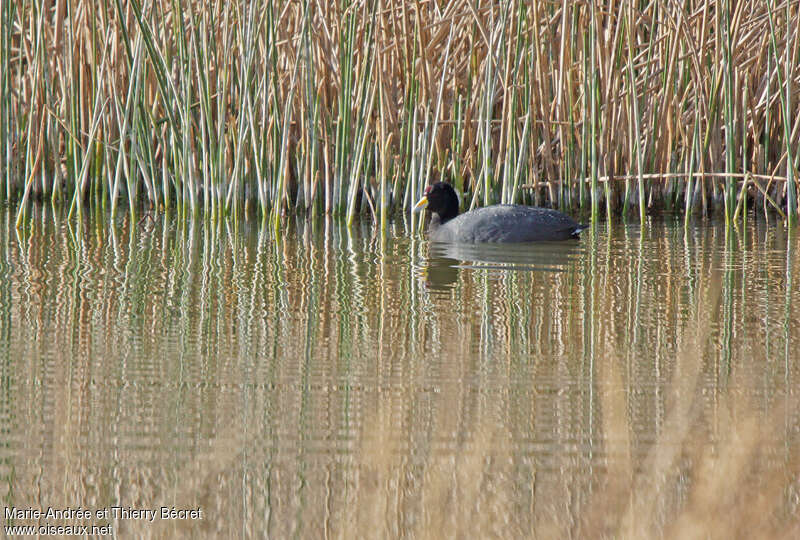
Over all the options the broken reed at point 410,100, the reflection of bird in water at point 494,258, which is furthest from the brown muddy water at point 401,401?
the broken reed at point 410,100

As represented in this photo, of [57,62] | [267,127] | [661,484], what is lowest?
[661,484]

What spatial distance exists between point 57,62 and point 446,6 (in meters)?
2.81

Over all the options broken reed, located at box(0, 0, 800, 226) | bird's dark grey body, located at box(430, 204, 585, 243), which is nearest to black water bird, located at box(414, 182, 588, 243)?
bird's dark grey body, located at box(430, 204, 585, 243)

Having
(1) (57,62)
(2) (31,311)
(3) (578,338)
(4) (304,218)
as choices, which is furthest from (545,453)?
(1) (57,62)

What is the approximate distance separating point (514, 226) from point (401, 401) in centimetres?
390

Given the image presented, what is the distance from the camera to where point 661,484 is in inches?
104

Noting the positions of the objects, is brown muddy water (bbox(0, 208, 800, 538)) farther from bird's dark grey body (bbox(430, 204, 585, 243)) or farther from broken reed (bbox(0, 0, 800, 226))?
broken reed (bbox(0, 0, 800, 226))

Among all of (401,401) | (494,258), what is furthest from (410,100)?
(401,401)

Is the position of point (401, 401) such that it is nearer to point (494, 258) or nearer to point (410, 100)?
point (494, 258)

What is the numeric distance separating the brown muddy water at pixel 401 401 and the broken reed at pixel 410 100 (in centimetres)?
210

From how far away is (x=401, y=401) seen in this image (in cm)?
328

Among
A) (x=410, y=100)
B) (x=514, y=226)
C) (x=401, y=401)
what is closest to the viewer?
(x=401, y=401)

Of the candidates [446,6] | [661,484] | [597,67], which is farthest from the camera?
[446,6]

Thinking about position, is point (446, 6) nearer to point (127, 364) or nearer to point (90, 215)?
point (90, 215)
